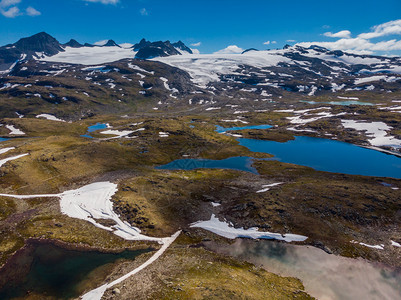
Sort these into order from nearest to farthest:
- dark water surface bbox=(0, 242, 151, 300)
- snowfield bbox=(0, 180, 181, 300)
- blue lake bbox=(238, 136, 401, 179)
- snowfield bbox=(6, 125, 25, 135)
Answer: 1. dark water surface bbox=(0, 242, 151, 300)
2. snowfield bbox=(0, 180, 181, 300)
3. blue lake bbox=(238, 136, 401, 179)
4. snowfield bbox=(6, 125, 25, 135)

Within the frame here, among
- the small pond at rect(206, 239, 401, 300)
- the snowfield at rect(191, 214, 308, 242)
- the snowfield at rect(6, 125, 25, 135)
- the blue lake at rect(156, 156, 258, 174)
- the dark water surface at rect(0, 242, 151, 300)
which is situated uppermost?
the snowfield at rect(6, 125, 25, 135)

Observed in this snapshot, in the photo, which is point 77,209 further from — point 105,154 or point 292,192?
point 292,192

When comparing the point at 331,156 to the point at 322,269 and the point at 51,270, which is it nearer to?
the point at 322,269

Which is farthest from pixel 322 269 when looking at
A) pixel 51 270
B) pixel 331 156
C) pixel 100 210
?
pixel 331 156

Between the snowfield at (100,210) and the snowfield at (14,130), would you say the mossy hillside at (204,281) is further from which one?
the snowfield at (14,130)

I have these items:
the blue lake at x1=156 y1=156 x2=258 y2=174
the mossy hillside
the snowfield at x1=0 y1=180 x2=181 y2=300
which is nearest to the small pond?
the mossy hillside

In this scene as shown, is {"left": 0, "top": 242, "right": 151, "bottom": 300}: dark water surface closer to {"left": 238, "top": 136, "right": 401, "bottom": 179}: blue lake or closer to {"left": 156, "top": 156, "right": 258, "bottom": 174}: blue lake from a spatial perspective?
{"left": 156, "top": 156, "right": 258, "bottom": 174}: blue lake
